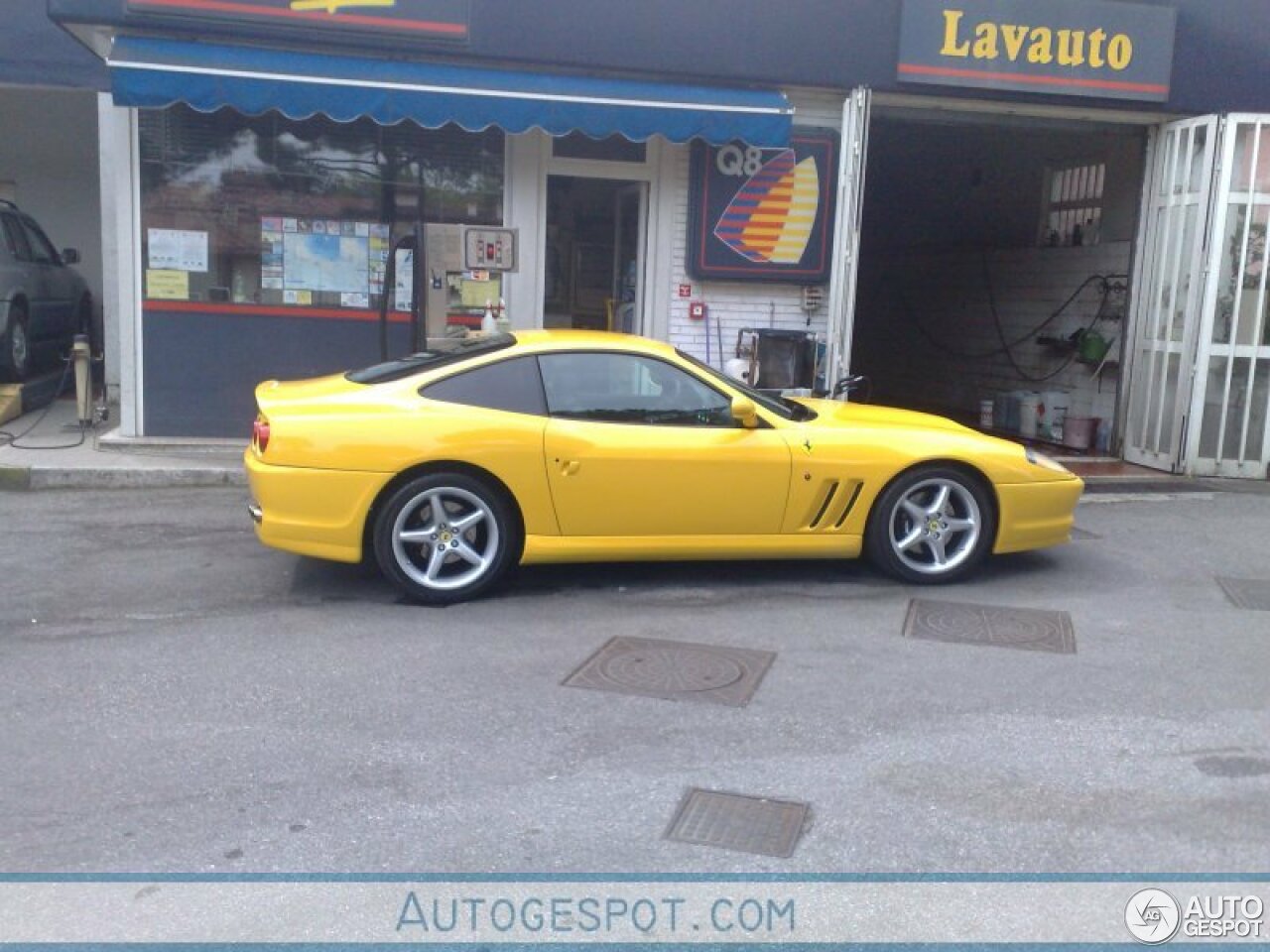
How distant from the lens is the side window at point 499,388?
21.3 feet

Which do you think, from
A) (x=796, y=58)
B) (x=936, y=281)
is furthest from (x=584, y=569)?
(x=936, y=281)

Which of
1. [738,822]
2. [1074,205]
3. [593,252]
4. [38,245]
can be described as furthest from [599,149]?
[738,822]

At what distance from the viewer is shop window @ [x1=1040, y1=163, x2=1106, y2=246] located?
1372cm

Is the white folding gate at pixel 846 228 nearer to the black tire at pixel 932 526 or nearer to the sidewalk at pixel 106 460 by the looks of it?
the black tire at pixel 932 526

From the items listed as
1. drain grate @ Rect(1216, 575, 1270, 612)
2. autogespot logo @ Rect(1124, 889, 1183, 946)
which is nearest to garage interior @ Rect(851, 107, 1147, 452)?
drain grate @ Rect(1216, 575, 1270, 612)

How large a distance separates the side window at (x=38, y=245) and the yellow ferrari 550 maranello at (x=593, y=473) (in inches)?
276

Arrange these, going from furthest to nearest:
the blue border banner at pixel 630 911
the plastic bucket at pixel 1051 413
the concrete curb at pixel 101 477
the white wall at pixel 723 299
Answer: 1. the plastic bucket at pixel 1051 413
2. the white wall at pixel 723 299
3. the concrete curb at pixel 101 477
4. the blue border banner at pixel 630 911

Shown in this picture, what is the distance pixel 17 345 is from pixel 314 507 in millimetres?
7131

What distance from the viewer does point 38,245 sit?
41.6 ft

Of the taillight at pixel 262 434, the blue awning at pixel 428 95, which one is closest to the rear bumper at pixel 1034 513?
the taillight at pixel 262 434

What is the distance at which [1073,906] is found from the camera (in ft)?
11.7

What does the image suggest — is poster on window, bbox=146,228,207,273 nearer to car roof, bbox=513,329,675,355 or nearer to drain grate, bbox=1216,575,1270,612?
car roof, bbox=513,329,675,355

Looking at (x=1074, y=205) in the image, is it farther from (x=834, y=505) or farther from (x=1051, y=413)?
(x=834, y=505)

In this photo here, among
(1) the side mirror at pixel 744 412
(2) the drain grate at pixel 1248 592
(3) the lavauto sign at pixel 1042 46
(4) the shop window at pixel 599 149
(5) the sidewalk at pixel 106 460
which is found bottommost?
(2) the drain grate at pixel 1248 592
